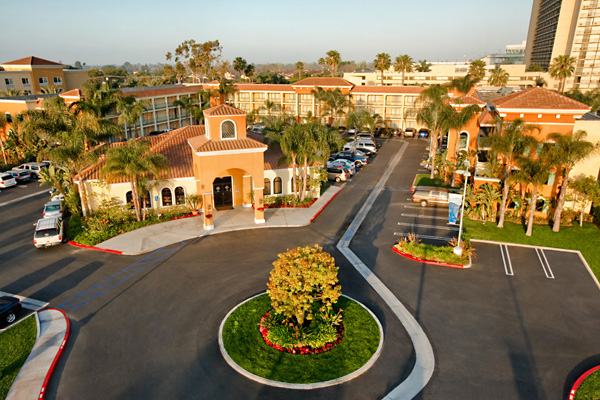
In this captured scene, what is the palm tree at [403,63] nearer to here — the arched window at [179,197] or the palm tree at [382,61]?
the palm tree at [382,61]

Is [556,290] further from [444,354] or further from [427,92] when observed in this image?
[427,92]

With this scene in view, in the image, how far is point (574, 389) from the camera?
1487 cm

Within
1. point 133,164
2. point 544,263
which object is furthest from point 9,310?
point 544,263

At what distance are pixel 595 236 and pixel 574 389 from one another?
17475 mm

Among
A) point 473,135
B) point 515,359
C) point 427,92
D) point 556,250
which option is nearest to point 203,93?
point 427,92

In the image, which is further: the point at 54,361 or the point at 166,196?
the point at 166,196

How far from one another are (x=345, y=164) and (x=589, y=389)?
33287 mm

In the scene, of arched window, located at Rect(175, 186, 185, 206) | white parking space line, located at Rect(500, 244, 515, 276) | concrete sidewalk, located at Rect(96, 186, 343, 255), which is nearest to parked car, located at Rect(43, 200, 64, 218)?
concrete sidewalk, located at Rect(96, 186, 343, 255)

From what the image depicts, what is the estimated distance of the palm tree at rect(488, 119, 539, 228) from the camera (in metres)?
28.2

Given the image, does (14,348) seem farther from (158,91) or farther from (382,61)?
(382,61)

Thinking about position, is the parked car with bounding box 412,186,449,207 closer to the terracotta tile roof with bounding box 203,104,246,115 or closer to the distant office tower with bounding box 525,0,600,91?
the terracotta tile roof with bounding box 203,104,246,115

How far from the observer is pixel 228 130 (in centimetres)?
3047

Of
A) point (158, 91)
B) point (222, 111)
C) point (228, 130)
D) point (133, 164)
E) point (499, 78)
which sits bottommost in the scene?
point (133, 164)

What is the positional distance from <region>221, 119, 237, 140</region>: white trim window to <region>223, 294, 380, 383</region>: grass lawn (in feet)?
50.4
